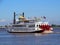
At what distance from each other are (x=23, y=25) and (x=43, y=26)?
854 cm

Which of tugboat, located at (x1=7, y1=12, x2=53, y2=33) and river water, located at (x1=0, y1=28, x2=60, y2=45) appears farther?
tugboat, located at (x1=7, y1=12, x2=53, y2=33)

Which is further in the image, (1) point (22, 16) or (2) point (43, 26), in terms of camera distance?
(1) point (22, 16)

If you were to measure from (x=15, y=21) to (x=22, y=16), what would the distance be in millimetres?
4877

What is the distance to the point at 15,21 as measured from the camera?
135m

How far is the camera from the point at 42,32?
413ft

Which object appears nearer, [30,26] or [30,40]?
[30,40]

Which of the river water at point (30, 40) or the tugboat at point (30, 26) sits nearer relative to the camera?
the river water at point (30, 40)

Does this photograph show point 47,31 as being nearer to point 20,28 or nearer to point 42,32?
point 42,32

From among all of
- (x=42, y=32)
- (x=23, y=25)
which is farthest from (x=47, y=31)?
(x=23, y=25)

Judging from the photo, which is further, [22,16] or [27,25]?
[22,16]

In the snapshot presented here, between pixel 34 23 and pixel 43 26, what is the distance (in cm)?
404

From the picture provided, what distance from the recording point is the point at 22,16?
138250 millimetres

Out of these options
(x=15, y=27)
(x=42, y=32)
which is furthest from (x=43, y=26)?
(x=15, y=27)

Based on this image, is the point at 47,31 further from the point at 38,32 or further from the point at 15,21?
the point at 15,21
